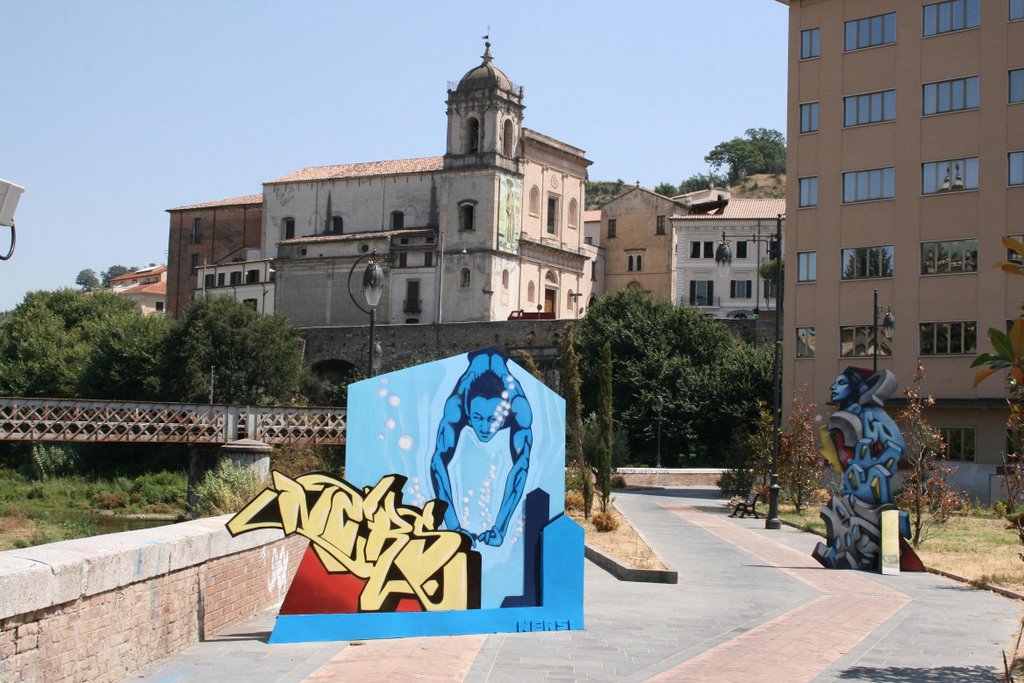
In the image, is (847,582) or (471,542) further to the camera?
(847,582)

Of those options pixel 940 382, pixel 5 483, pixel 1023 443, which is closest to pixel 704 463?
pixel 940 382

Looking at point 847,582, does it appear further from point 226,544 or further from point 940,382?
point 940,382

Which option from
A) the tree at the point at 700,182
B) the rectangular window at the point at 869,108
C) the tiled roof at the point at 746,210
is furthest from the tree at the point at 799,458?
the tree at the point at 700,182

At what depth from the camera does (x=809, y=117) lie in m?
43.7

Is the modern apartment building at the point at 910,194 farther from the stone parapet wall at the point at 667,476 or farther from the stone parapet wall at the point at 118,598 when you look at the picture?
the stone parapet wall at the point at 118,598

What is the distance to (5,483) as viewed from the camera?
52.8 meters

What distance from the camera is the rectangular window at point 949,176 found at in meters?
39.8

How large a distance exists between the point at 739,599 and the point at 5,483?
147 feet

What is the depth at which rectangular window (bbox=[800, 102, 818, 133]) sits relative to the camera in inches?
1711

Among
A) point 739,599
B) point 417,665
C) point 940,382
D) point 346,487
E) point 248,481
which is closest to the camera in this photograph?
point 417,665

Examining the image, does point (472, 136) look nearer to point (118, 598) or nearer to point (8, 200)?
point (8, 200)

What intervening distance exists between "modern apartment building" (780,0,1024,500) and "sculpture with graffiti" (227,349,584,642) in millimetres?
29271

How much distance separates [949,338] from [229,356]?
37507 mm

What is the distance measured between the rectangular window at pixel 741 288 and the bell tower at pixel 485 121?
16.4 metres
